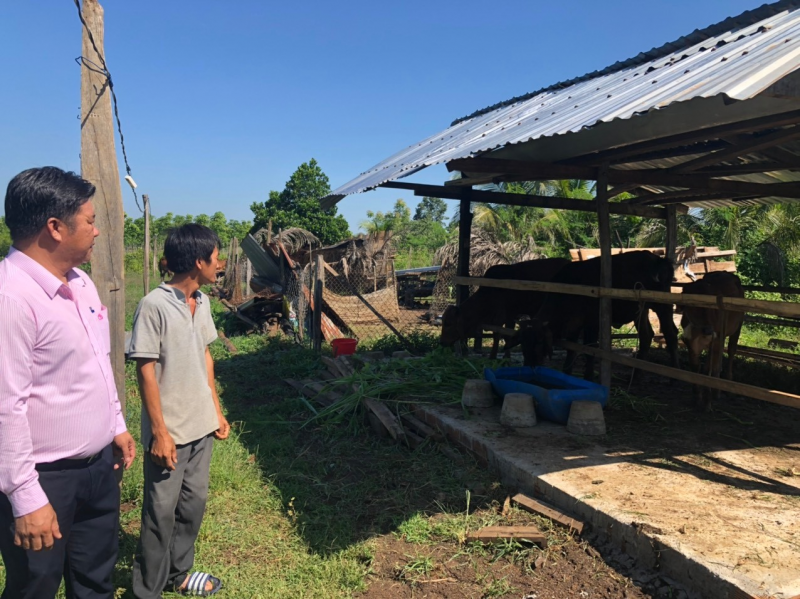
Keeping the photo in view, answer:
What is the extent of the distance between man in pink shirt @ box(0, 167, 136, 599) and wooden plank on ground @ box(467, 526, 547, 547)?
7.13 feet

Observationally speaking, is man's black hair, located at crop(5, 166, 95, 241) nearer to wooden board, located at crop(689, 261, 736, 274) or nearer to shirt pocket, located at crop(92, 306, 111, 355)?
shirt pocket, located at crop(92, 306, 111, 355)

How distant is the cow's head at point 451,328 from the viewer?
8578mm

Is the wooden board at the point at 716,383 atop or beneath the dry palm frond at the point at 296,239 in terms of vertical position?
beneath

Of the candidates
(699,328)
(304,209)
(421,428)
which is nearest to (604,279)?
(699,328)

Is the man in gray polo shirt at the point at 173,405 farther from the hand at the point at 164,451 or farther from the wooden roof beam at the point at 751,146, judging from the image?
the wooden roof beam at the point at 751,146

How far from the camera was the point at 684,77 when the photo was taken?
4.00m

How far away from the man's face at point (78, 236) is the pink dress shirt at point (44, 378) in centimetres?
13

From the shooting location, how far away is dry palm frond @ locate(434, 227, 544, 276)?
16719 millimetres

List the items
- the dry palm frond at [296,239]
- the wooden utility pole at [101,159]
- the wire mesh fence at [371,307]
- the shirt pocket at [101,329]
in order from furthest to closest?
1. the dry palm frond at [296,239]
2. the wire mesh fence at [371,307]
3. the wooden utility pole at [101,159]
4. the shirt pocket at [101,329]

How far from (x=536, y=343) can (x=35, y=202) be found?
5563 mm

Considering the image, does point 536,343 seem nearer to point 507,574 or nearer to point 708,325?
point 708,325

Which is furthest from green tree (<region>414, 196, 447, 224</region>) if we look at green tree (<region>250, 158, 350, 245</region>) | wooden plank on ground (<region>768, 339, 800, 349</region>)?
wooden plank on ground (<region>768, 339, 800, 349</region>)

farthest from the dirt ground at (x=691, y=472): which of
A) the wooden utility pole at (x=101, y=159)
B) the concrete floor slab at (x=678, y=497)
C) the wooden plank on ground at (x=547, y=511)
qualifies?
the wooden utility pole at (x=101, y=159)

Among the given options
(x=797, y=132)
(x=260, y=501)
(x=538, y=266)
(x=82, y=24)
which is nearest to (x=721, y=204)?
(x=538, y=266)
